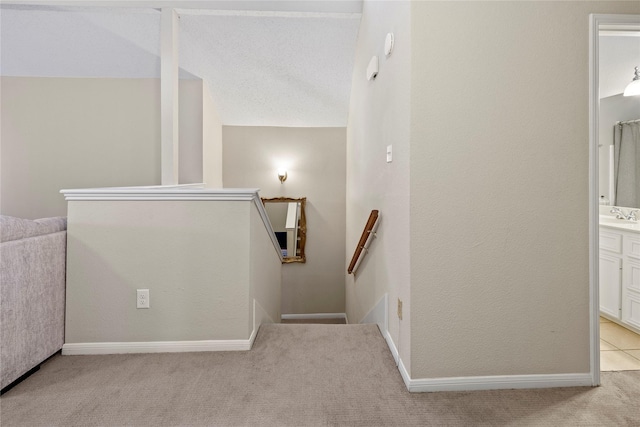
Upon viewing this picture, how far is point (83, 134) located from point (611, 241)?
5.24 metres

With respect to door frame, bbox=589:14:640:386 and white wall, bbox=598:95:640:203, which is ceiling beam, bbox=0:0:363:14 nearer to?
door frame, bbox=589:14:640:386

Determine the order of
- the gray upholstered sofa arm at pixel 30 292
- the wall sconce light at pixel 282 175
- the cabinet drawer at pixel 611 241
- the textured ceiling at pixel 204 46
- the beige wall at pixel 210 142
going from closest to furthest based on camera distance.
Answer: the gray upholstered sofa arm at pixel 30 292 < the cabinet drawer at pixel 611 241 < the textured ceiling at pixel 204 46 < the beige wall at pixel 210 142 < the wall sconce light at pixel 282 175

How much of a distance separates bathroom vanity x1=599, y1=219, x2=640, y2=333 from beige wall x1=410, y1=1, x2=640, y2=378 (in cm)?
142

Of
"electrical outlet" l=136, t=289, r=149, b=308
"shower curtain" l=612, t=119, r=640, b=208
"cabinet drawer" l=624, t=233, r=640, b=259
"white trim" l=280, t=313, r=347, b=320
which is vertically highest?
"shower curtain" l=612, t=119, r=640, b=208

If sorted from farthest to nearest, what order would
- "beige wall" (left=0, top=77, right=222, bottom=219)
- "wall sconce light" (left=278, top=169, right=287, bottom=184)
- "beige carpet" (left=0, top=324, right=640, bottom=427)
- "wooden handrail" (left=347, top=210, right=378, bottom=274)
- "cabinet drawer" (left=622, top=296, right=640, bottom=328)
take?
"wall sconce light" (left=278, top=169, right=287, bottom=184)
"beige wall" (left=0, top=77, right=222, bottom=219)
"cabinet drawer" (left=622, top=296, right=640, bottom=328)
"wooden handrail" (left=347, top=210, right=378, bottom=274)
"beige carpet" (left=0, top=324, right=640, bottom=427)

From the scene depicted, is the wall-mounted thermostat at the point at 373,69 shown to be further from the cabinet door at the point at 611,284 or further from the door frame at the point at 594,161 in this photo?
the cabinet door at the point at 611,284

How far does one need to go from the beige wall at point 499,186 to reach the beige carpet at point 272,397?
0.18m

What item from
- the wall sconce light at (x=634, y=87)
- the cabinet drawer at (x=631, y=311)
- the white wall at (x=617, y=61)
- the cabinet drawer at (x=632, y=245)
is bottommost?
the cabinet drawer at (x=631, y=311)

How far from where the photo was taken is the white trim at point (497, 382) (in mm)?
1763

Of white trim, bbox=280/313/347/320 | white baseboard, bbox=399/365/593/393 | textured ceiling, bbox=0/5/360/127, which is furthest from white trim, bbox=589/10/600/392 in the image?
white trim, bbox=280/313/347/320

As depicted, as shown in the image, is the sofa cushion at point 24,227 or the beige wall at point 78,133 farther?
the beige wall at point 78,133

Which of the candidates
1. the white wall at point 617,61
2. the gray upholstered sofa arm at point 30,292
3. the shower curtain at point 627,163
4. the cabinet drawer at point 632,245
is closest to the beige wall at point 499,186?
the cabinet drawer at point 632,245

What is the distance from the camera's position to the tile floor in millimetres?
2119

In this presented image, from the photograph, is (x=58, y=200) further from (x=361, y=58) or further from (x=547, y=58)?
(x=547, y=58)
